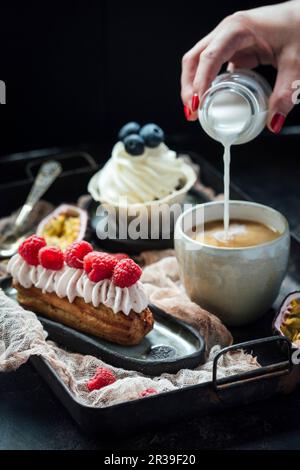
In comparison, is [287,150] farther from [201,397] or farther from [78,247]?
[201,397]

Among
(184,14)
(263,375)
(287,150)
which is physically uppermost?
(184,14)

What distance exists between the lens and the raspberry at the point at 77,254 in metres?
1.69

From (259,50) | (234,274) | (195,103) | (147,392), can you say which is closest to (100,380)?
(147,392)

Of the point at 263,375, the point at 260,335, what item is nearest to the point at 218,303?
the point at 260,335

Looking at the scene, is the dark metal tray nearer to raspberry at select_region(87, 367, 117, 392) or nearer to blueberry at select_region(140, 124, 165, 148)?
raspberry at select_region(87, 367, 117, 392)

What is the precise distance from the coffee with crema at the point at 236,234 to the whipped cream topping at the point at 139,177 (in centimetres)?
31

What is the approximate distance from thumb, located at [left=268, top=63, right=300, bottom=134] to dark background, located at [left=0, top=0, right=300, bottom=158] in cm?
95

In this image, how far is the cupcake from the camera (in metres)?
2.08

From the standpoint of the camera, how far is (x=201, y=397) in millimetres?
1413

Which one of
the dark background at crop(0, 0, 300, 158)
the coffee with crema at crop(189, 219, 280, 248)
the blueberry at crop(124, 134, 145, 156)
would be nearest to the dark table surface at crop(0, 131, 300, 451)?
the coffee with crema at crop(189, 219, 280, 248)

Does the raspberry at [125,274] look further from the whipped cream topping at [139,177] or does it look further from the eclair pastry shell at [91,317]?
the whipped cream topping at [139,177]

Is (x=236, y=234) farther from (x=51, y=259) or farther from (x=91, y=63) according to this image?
(x=91, y=63)
